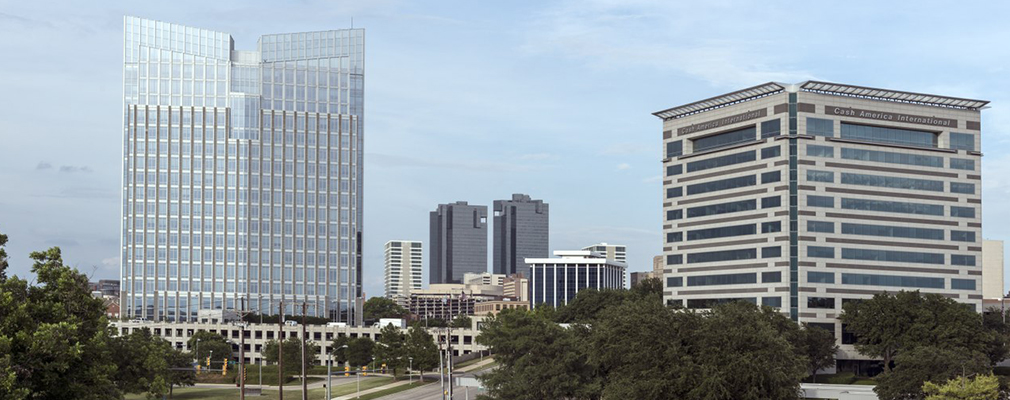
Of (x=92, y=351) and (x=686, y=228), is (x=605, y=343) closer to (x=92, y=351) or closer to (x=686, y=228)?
(x=92, y=351)

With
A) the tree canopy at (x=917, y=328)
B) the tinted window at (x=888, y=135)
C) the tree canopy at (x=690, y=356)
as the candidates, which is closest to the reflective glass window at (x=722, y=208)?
the tinted window at (x=888, y=135)

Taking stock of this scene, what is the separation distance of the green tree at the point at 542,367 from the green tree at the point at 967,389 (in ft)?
106

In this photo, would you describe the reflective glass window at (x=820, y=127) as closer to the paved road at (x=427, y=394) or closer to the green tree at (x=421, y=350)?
the paved road at (x=427, y=394)

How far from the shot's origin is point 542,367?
10625cm

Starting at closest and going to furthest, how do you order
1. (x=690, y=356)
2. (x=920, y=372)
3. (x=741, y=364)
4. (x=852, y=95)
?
(x=741, y=364) → (x=690, y=356) → (x=920, y=372) → (x=852, y=95)

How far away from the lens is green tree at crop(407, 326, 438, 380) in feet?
554

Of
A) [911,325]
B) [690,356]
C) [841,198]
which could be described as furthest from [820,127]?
[690,356]

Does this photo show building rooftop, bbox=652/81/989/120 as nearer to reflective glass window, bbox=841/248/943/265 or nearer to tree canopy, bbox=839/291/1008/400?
reflective glass window, bbox=841/248/943/265

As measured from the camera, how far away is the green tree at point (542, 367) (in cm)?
10550

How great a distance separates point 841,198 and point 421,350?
67.8 meters

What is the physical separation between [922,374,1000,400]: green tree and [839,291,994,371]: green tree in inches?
1356

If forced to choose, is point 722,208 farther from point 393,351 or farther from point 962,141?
point 393,351

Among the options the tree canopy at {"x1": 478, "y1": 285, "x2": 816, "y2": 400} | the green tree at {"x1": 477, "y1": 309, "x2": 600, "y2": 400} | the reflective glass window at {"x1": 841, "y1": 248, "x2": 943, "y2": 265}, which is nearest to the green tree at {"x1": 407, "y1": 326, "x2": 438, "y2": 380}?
the green tree at {"x1": 477, "y1": 309, "x2": 600, "y2": 400}

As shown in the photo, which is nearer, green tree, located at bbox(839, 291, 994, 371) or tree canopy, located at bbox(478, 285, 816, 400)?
tree canopy, located at bbox(478, 285, 816, 400)
